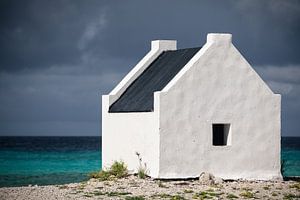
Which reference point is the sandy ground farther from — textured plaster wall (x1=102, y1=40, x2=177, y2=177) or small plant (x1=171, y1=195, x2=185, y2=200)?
textured plaster wall (x1=102, y1=40, x2=177, y2=177)

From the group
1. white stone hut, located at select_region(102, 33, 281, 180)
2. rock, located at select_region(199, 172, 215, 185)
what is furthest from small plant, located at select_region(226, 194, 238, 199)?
white stone hut, located at select_region(102, 33, 281, 180)

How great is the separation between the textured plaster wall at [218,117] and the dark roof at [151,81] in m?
1.15

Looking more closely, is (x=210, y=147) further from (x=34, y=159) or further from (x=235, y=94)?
(x=34, y=159)

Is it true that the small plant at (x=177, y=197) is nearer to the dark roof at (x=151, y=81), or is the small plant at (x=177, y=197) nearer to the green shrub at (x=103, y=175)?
the dark roof at (x=151, y=81)

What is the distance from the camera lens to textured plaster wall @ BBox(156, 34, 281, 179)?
31.3 m

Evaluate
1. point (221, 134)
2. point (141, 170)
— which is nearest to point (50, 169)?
point (221, 134)

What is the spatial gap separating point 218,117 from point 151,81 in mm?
3460

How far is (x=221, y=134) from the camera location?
33656 mm

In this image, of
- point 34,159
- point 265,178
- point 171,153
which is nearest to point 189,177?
point 171,153

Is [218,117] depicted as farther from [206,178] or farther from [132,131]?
[132,131]

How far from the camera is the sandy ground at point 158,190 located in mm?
28484

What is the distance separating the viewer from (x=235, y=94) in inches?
1284

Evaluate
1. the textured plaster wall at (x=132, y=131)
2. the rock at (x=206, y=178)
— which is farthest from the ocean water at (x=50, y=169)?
the textured plaster wall at (x=132, y=131)

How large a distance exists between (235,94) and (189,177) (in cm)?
355
